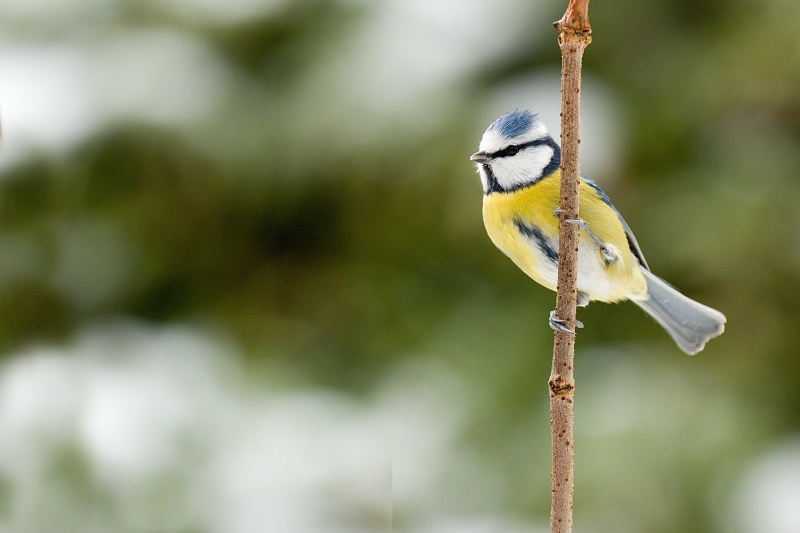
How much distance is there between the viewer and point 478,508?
149cm

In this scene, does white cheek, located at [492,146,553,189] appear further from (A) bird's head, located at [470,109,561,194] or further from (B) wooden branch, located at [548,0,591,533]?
(B) wooden branch, located at [548,0,591,533]

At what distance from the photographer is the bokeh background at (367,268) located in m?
1.47

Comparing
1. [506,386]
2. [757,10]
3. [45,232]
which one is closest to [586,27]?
[506,386]

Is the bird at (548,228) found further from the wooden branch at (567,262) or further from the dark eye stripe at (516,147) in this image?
the wooden branch at (567,262)

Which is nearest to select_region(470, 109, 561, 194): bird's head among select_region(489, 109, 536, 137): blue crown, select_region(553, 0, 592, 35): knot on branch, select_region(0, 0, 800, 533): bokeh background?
select_region(489, 109, 536, 137): blue crown

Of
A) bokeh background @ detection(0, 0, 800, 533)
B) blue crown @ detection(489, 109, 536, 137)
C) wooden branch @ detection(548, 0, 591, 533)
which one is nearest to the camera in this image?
wooden branch @ detection(548, 0, 591, 533)

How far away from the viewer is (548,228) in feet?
1.60

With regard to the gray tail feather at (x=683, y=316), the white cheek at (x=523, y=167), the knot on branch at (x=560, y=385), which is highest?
the white cheek at (x=523, y=167)

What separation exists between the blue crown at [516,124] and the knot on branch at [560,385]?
0.14 meters

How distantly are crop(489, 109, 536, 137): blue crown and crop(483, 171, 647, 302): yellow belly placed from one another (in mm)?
62

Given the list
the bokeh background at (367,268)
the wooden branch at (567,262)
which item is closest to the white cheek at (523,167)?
Result: the wooden branch at (567,262)

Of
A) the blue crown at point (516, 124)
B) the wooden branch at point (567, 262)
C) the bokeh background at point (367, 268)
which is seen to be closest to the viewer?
the wooden branch at point (567, 262)

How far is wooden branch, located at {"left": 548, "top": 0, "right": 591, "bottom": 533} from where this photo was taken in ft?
0.81

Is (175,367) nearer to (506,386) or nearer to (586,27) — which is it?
(506,386)
